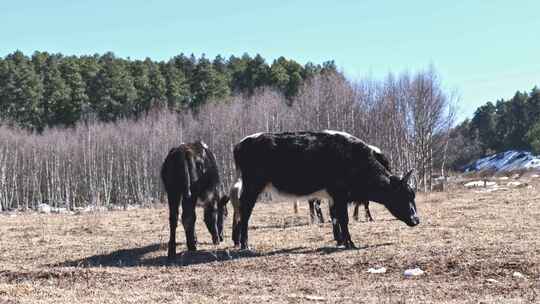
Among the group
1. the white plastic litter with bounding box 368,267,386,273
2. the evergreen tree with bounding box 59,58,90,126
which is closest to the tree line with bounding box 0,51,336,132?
the evergreen tree with bounding box 59,58,90,126

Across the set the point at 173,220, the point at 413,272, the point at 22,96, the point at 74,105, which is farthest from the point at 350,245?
the point at 22,96

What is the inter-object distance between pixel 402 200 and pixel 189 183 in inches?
181

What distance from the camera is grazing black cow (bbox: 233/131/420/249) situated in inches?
536

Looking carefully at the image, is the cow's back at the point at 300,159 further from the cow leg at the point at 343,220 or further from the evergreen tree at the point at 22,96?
the evergreen tree at the point at 22,96

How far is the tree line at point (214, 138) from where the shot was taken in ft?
182

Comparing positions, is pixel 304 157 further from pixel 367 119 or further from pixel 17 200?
pixel 17 200

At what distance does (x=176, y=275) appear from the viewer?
10867 mm

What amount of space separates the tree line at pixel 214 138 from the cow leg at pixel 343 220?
1505 inches

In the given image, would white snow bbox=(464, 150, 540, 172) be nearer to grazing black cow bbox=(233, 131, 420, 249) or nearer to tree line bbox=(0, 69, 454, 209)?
tree line bbox=(0, 69, 454, 209)

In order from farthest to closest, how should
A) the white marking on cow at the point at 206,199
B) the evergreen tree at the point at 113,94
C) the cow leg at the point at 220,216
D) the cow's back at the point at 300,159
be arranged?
the evergreen tree at the point at 113,94 → the cow leg at the point at 220,216 → the white marking on cow at the point at 206,199 → the cow's back at the point at 300,159

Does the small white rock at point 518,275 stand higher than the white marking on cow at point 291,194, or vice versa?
the white marking on cow at point 291,194

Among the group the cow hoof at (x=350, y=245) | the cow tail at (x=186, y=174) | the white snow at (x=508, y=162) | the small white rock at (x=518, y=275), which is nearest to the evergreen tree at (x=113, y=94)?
the white snow at (x=508, y=162)

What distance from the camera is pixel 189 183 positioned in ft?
42.8

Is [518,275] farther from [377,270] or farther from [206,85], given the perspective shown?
[206,85]
